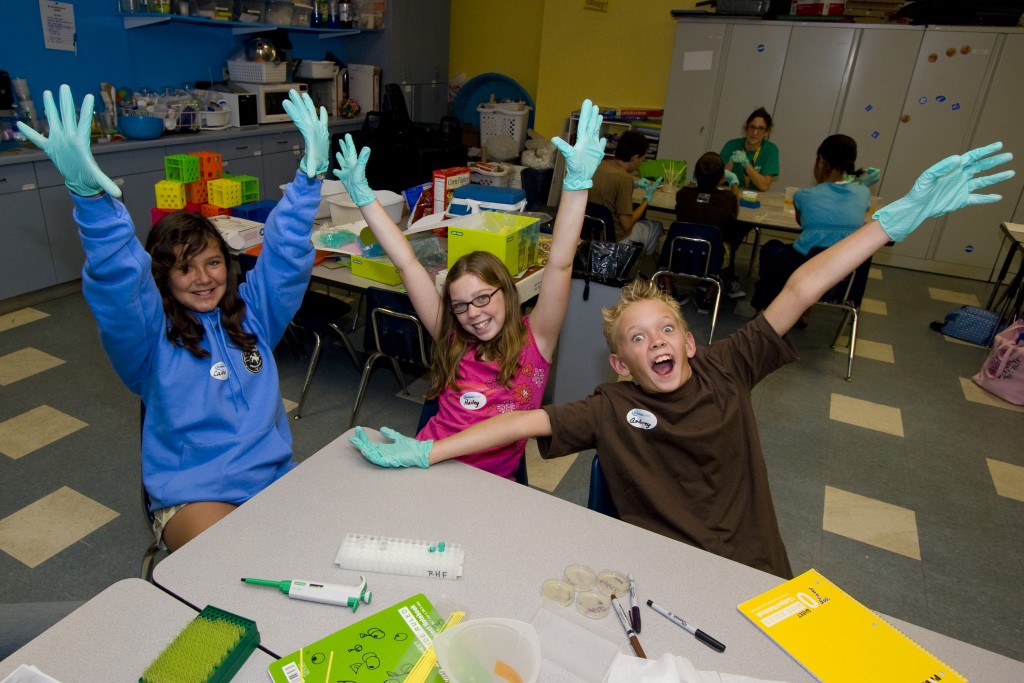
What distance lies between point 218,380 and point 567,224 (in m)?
0.96

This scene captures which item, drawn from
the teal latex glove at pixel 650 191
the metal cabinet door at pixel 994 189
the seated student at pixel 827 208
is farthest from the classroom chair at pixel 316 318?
the metal cabinet door at pixel 994 189

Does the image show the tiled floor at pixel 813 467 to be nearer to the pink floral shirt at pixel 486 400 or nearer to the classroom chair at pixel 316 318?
the classroom chair at pixel 316 318

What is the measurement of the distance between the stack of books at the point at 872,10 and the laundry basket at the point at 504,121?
2902 mm

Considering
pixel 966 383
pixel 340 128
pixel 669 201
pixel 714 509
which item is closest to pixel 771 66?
pixel 669 201

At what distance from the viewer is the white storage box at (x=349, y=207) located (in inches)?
119

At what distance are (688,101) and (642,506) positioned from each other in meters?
5.27

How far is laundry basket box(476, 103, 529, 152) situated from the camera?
616cm

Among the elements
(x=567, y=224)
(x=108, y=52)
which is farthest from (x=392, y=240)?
(x=108, y=52)

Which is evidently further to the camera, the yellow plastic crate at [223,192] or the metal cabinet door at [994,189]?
the metal cabinet door at [994,189]

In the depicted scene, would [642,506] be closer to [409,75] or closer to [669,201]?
[669,201]

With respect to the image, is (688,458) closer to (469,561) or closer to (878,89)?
(469,561)

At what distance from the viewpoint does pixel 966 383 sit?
11.8 ft

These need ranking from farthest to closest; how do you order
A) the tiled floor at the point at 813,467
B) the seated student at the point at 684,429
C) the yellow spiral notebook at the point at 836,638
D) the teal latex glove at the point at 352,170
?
the tiled floor at the point at 813,467, the teal latex glove at the point at 352,170, the seated student at the point at 684,429, the yellow spiral notebook at the point at 836,638

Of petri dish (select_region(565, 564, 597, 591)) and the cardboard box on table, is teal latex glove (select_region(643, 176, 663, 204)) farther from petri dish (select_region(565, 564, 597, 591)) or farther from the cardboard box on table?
petri dish (select_region(565, 564, 597, 591))
